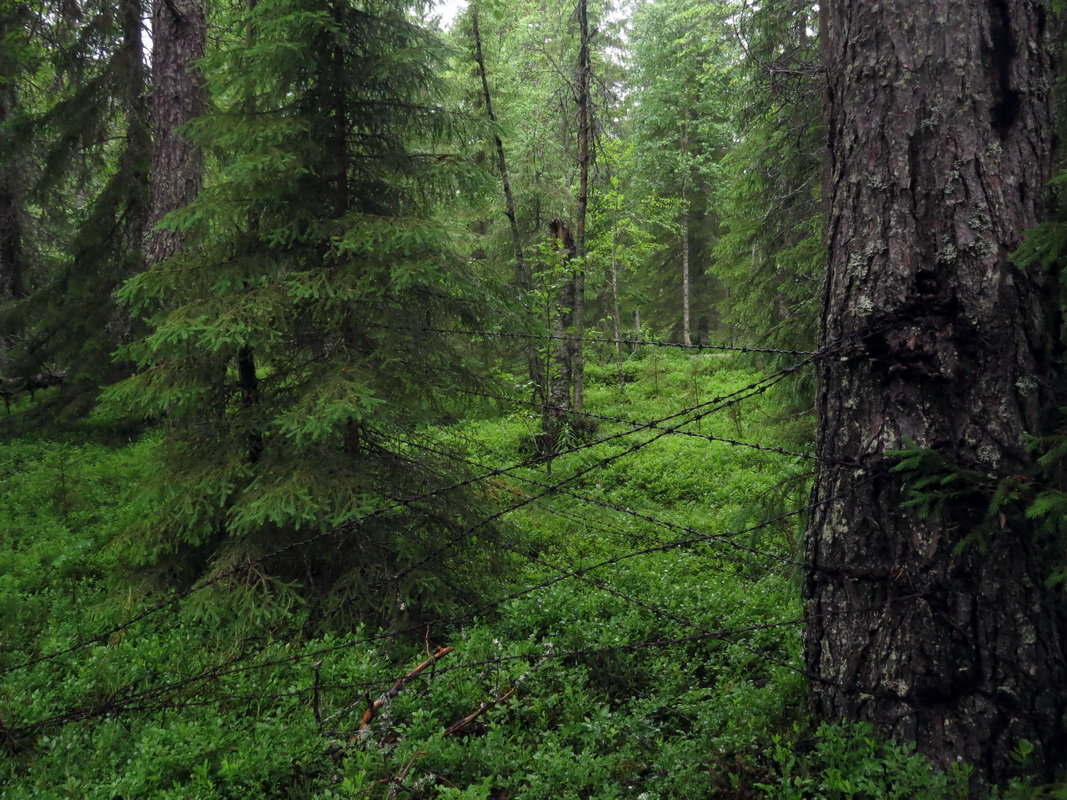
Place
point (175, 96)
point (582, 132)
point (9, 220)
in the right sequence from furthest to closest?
1. point (9, 220)
2. point (582, 132)
3. point (175, 96)

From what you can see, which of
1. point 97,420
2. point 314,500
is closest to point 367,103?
point 314,500

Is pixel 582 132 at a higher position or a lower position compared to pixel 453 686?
higher

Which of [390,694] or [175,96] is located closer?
[390,694]

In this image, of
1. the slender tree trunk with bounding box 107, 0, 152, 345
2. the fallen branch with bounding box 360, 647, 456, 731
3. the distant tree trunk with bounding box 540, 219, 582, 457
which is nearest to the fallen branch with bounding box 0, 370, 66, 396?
the slender tree trunk with bounding box 107, 0, 152, 345

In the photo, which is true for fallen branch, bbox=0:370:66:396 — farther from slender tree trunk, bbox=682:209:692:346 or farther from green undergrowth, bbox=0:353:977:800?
slender tree trunk, bbox=682:209:692:346

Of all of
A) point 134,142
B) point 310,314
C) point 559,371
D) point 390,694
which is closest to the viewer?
point 390,694

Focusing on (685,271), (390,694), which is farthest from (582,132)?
(685,271)

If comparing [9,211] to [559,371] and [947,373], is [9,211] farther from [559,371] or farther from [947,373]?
[947,373]

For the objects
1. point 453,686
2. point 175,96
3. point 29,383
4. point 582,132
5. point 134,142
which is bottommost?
point 453,686

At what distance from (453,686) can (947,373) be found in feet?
12.1

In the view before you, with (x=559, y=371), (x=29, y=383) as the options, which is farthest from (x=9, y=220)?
(x=559, y=371)

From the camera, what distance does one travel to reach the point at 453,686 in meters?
4.81

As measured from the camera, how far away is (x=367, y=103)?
21.5 ft

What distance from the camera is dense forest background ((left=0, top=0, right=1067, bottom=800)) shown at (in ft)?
12.9
